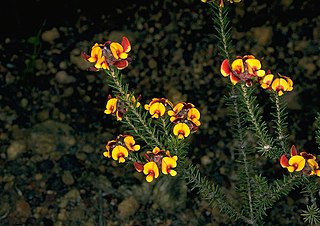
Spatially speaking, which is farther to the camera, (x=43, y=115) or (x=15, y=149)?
(x=43, y=115)

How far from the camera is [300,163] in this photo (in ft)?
5.41

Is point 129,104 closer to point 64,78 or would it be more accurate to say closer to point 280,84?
point 280,84

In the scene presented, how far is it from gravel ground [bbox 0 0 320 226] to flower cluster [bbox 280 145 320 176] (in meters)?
0.81

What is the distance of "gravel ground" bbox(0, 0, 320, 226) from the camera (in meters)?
2.52

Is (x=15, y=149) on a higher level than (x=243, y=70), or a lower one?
lower

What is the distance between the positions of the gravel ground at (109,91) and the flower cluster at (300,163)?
2.64ft

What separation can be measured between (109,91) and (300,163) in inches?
54.4

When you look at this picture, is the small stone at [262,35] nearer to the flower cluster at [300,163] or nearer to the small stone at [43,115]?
the small stone at [43,115]

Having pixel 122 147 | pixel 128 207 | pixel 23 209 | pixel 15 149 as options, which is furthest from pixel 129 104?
pixel 15 149

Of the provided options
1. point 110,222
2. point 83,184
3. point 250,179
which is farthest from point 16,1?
point 250,179

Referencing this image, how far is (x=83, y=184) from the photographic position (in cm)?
260

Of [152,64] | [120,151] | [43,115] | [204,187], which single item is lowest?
[43,115]

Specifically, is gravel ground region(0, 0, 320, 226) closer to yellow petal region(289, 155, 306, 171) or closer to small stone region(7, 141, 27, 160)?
small stone region(7, 141, 27, 160)

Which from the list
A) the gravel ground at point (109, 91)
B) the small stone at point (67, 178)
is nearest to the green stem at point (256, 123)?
the gravel ground at point (109, 91)
